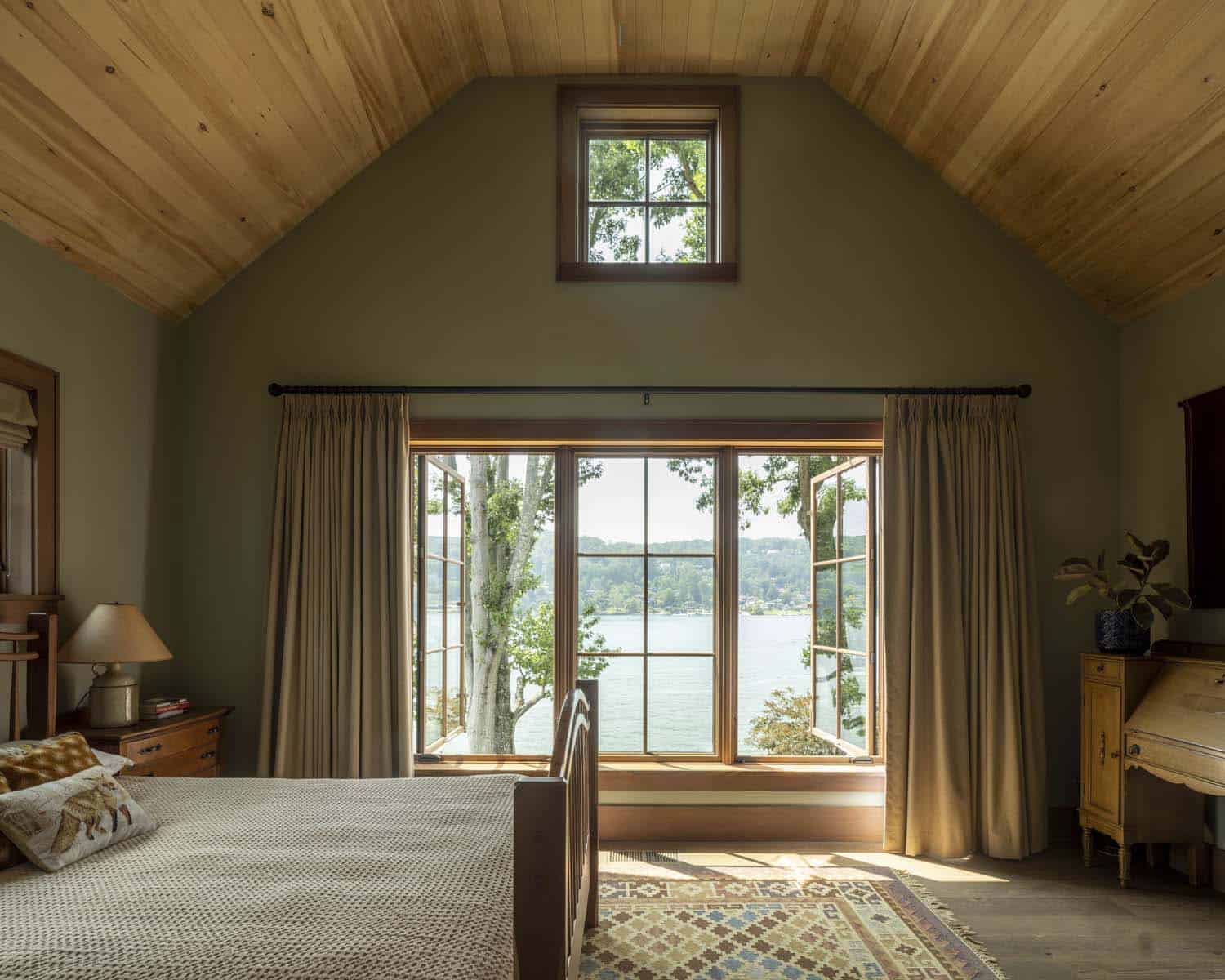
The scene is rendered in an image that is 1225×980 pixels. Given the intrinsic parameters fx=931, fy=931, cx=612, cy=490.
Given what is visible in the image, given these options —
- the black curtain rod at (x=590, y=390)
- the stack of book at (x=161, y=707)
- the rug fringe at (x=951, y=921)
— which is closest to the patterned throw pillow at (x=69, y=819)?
the stack of book at (x=161, y=707)

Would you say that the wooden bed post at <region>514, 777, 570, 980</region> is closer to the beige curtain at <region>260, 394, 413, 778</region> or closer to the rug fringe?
the rug fringe

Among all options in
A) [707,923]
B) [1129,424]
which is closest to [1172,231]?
[1129,424]

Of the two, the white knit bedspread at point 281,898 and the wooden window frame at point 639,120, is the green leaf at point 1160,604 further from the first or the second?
the white knit bedspread at point 281,898

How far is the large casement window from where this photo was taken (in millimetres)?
4445

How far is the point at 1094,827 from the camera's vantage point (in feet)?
12.8

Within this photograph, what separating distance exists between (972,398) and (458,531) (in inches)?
99.6

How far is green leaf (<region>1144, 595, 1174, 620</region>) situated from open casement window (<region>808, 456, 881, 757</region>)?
116cm

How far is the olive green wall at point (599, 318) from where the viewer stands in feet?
14.4

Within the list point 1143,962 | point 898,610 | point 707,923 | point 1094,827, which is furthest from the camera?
point 898,610

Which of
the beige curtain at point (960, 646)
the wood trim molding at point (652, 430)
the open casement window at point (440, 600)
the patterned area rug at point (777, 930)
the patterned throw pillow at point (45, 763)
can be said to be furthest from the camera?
the open casement window at point (440, 600)

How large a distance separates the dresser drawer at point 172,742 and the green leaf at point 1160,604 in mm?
3938

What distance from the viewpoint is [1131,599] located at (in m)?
3.86

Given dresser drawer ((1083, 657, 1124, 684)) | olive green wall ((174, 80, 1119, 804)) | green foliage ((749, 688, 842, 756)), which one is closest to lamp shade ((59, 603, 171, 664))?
olive green wall ((174, 80, 1119, 804))

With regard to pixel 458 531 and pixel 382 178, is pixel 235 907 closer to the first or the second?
pixel 458 531
